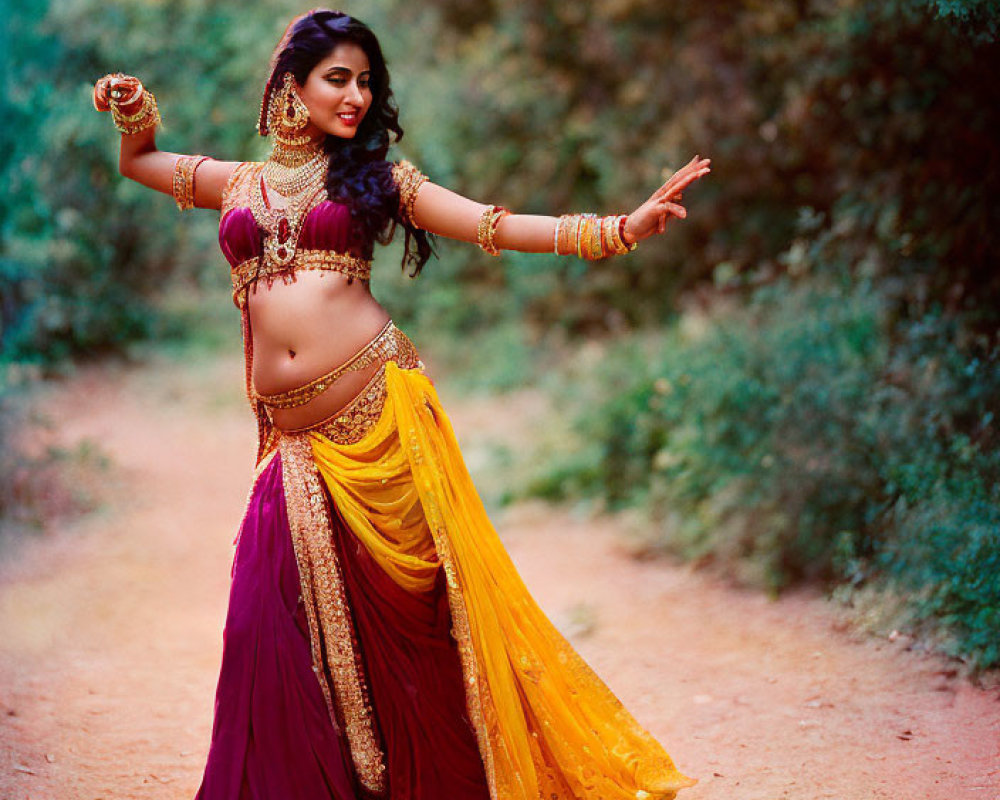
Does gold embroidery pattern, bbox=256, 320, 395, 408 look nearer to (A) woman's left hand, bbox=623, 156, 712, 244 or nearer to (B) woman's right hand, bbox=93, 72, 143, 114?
(A) woman's left hand, bbox=623, 156, 712, 244

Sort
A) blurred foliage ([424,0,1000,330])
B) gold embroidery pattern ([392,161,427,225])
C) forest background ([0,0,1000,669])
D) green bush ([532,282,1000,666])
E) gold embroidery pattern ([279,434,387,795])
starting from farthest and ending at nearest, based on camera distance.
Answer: blurred foliage ([424,0,1000,330]) → forest background ([0,0,1000,669]) → green bush ([532,282,1000,666]) → gold embroidery pattern ([392,161,427,225]) → gold embroidery pattern ([279,434,387,795])

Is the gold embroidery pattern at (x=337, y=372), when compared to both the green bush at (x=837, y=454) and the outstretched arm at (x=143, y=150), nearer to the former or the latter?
the outstretched arm at (x=143, y=150)

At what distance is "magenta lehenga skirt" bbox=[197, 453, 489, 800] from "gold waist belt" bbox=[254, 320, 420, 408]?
0.20m

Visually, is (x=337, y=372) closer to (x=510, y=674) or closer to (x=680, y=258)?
(x=510, y=674)

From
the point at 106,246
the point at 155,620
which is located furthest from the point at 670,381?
the point at 106,246

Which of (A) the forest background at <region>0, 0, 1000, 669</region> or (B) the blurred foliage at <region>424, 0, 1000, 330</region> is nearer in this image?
(A) the forest background at <region>0, 0, 1000, 669</region>

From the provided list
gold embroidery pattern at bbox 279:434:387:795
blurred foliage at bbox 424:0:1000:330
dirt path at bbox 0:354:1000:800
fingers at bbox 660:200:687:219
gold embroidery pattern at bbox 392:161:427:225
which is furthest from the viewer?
blurred foliage at bbox 424:0:1000:330

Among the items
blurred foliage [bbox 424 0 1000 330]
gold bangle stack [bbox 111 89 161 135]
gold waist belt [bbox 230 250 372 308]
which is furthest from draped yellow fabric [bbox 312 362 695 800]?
blurred foliage [bbox 424 0 1000 330]

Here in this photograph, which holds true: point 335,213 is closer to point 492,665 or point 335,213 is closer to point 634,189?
point 492,665

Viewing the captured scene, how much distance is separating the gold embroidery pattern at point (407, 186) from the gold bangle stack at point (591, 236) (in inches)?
18.4

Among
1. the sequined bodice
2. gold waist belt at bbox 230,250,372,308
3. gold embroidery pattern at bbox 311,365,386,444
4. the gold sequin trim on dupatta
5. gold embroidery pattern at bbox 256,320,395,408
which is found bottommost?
the gold sequin trim on dupatta

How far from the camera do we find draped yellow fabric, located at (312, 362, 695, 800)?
3.13 m

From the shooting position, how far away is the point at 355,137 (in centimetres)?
325

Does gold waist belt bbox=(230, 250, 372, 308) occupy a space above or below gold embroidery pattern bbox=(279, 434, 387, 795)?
above
